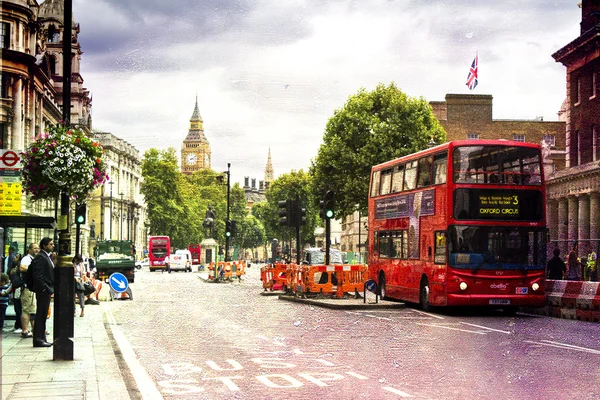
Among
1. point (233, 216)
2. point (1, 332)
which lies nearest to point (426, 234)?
point (1, 332)

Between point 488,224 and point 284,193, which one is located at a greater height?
point 284,193

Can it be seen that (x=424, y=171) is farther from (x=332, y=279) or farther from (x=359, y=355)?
(x=359, y=355)

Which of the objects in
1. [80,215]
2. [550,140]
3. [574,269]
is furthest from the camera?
[550,140]

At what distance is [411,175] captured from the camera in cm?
2525

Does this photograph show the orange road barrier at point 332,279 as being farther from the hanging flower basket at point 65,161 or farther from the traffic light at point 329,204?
the hanging flower basket at point 65,161

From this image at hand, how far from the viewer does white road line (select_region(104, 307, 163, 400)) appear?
9.70 metres

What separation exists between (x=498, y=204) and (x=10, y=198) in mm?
11649

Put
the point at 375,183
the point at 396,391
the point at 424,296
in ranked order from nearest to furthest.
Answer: the point at 396,391, the point at 424,296, the point at 375,183

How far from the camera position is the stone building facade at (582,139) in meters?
44.3

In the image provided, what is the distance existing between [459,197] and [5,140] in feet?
137

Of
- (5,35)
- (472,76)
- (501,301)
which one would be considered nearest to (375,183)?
(501,301)

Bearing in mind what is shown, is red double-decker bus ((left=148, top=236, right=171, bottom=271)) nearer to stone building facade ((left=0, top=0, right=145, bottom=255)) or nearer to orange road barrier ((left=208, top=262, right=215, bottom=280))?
stone building facade ((left=0, top=0, right=145, bottom=255))

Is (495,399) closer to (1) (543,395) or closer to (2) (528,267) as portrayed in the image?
(1) (543,395)

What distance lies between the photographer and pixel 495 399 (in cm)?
912
